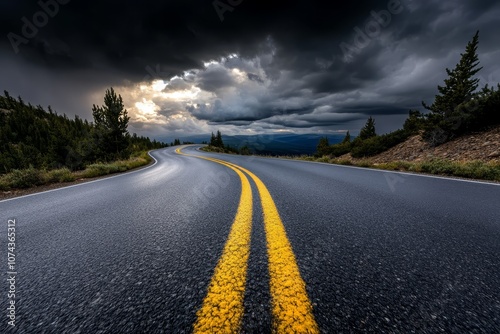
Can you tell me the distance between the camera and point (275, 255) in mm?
1237

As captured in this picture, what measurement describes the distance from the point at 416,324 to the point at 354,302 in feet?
0.73

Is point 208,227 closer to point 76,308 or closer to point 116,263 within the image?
point 116,263

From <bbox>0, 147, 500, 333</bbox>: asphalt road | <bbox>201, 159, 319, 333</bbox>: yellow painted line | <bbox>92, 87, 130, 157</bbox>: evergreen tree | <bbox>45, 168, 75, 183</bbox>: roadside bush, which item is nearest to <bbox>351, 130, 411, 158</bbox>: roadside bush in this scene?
<bbox>0, 147, 500, 333</bbox>: asphalt road

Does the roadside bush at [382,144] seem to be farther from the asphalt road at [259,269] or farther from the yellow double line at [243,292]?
the yellow double line at [243,292]

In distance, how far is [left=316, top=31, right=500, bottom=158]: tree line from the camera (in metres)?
10.4

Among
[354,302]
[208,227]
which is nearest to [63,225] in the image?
[208,227]

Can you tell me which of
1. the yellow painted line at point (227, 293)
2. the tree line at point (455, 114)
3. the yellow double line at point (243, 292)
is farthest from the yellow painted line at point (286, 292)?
the tree line at point (455, 114)

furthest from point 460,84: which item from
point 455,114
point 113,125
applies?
point 113,125

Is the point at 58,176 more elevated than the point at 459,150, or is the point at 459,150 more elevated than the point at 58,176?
the point at 459,150

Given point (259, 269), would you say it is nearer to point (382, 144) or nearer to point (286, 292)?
point (286, 292)

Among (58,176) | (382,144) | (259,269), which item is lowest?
(58,176)

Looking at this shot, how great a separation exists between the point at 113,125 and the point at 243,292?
2508 centimetres

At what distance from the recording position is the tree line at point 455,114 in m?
10.4

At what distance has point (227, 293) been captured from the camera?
35.4 inches
